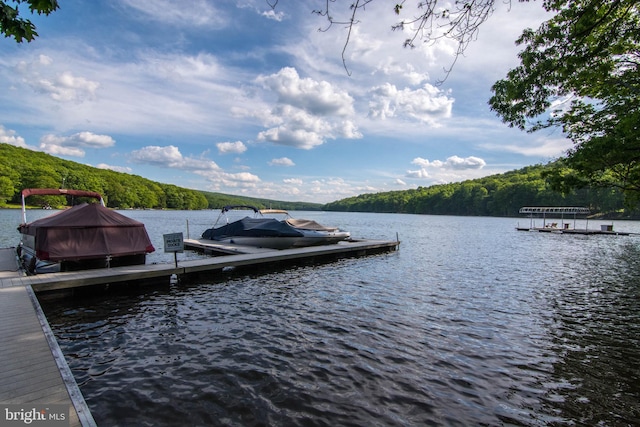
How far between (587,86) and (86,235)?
18.0 m

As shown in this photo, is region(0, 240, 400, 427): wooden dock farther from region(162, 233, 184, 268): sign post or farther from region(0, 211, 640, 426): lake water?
region(162, 233, 184, 268): sign post

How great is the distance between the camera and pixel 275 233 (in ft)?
61.3

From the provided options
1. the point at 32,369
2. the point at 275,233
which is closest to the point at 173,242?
the point at 32,369

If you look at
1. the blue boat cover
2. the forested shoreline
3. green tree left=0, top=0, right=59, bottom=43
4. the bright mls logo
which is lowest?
the bright mls logo

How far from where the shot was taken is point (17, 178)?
315 feet

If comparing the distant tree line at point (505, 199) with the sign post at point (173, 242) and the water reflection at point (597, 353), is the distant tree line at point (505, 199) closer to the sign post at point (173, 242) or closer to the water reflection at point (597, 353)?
the water reflection at point (597, 353)

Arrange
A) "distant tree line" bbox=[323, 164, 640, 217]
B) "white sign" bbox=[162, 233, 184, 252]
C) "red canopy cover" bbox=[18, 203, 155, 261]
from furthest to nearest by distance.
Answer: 1. "distant tree line" bbox=[323, 164, 640, 217]
2. "white sign" bbox=[162, 233, 184, 252]
3. "red canopy cover" bbox=[18, 203, 155, 261]

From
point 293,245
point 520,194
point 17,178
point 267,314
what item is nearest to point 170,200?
point 17,178

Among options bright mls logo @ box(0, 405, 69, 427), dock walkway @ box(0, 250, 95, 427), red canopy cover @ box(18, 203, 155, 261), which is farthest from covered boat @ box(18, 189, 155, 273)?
bright mls logo @ box(0, 405, 69, 427)

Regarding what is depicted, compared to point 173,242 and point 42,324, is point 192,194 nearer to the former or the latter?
point 173,242

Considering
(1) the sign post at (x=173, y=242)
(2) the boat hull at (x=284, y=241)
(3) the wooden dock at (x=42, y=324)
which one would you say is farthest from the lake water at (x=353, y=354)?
(2) the boat hull at (x=284, y=241)

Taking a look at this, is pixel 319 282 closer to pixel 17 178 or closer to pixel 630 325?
pixel 630 325

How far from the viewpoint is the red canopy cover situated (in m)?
10.6

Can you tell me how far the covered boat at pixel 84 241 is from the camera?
1066 cm
